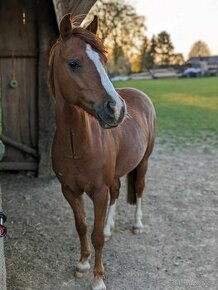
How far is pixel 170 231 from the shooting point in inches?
150

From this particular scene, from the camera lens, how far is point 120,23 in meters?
26.8

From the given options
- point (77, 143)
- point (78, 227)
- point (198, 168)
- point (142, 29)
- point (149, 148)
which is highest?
point (142, 29)

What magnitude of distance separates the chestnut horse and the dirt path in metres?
Answer: 0.23

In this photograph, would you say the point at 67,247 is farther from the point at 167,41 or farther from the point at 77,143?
the point at 167,41

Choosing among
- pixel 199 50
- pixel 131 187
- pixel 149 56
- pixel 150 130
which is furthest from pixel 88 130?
pixel 199 50

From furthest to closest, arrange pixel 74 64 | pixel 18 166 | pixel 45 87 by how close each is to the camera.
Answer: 1. pixel 18 166
2. pixel 45 87
3. pixel 74 64

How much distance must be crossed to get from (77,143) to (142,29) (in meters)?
30.7

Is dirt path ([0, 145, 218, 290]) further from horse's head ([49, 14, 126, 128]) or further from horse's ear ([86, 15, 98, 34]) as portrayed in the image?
horse's ear ([86, 15, 98, 34])

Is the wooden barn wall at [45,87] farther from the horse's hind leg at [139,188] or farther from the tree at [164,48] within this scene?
the tree at [164,48]

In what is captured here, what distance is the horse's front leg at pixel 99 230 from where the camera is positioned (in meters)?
2.77

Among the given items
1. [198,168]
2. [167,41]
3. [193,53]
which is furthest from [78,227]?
[193,53]

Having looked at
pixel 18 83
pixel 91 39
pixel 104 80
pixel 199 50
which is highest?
pixel 199 50

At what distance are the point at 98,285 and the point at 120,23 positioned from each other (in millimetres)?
25613

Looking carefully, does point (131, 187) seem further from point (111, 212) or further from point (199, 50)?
point (199, 50)
